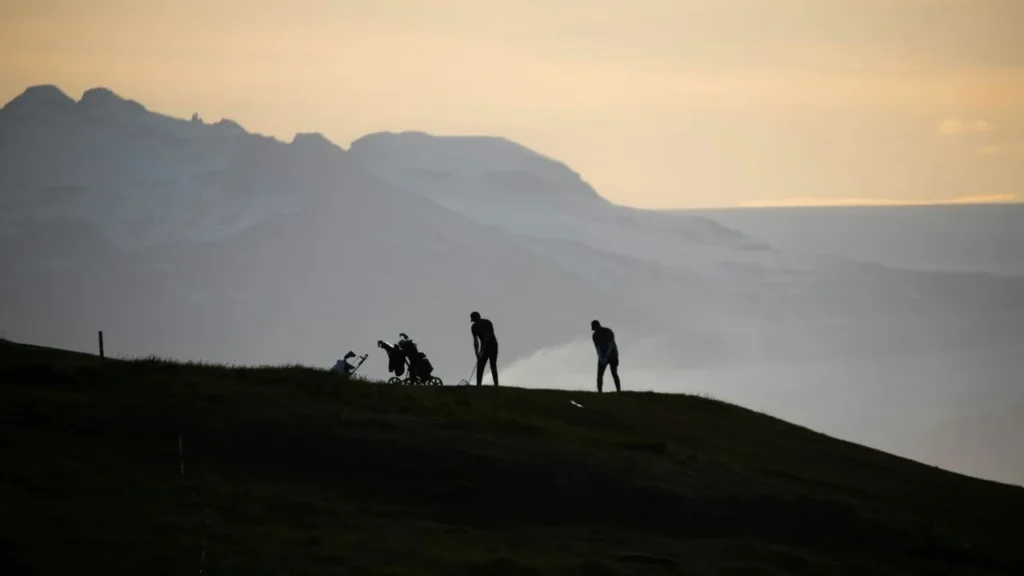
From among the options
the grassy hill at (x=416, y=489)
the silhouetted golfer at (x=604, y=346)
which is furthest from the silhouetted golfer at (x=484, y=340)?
the silhouetted golfer at (x=604, y=346)

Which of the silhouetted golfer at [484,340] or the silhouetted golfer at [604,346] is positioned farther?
the silhouetted golfer at [604,346]

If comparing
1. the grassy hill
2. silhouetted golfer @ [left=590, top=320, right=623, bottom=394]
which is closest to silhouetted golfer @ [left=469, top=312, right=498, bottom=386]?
the grassy hill

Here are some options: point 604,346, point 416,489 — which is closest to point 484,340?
point 604,346

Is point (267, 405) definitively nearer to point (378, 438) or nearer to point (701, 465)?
point (378, 438)

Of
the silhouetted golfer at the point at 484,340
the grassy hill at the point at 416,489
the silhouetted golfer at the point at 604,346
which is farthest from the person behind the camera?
the silhouetted golfer at the point at 604,346

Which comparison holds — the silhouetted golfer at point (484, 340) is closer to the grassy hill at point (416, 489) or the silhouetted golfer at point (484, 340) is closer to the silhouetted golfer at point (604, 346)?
the grassy hill at point (416, 489)

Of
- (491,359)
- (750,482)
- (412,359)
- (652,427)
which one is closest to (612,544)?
(750,482)

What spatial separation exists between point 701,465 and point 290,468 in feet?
36.8

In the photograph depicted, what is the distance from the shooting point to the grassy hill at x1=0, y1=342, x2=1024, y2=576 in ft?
95.9

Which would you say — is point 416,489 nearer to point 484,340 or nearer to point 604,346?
point 484,340

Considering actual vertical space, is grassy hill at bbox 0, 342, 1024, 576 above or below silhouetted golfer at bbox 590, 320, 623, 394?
below

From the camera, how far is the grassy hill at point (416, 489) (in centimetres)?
2923

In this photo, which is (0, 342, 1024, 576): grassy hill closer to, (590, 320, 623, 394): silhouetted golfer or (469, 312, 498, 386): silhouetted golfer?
(469, 312, 498, 386): silhouetted golfer

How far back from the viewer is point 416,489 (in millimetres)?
34250
